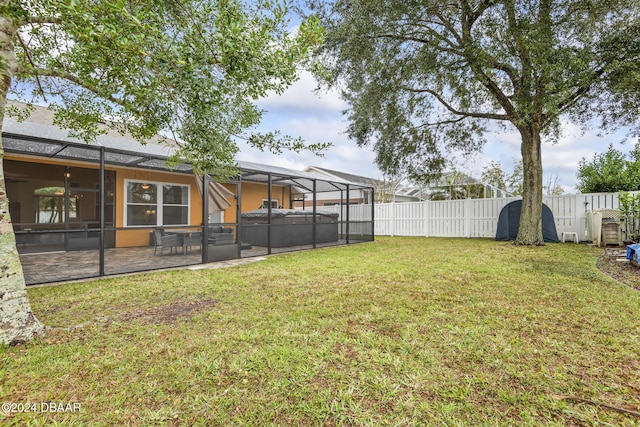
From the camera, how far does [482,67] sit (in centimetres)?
734

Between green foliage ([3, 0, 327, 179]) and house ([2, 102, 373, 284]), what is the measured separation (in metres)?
1.83

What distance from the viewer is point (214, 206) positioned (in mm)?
7188

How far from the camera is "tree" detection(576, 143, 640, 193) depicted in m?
10.8

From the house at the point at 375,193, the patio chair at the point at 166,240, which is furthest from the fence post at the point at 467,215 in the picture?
the patio chair at the point at 166,240

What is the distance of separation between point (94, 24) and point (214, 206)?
207 inches

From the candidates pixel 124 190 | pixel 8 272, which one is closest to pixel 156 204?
pixel 124 190

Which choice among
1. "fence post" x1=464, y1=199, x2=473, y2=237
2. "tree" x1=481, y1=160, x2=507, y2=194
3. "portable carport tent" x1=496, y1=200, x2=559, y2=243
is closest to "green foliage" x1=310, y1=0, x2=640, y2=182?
"portable carport tent" x1=496, y1=200, x2=559, y2=243

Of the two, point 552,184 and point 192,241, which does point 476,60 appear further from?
point 552,184

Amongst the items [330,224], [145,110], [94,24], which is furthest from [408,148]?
[94,24]

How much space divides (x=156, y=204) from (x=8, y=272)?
26.9 ft

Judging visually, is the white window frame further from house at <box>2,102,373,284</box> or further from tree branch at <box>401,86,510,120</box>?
Result: tree branch at <box>401,86,510,120</box>

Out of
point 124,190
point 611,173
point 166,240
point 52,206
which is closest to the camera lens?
point 166,240

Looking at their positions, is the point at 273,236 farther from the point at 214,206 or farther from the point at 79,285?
the point at 79,285

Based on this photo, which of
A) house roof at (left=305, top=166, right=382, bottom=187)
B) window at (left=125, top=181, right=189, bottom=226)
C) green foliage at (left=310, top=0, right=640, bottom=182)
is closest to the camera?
green foliage at (left=310, top=0, right=640, bottom=182)
